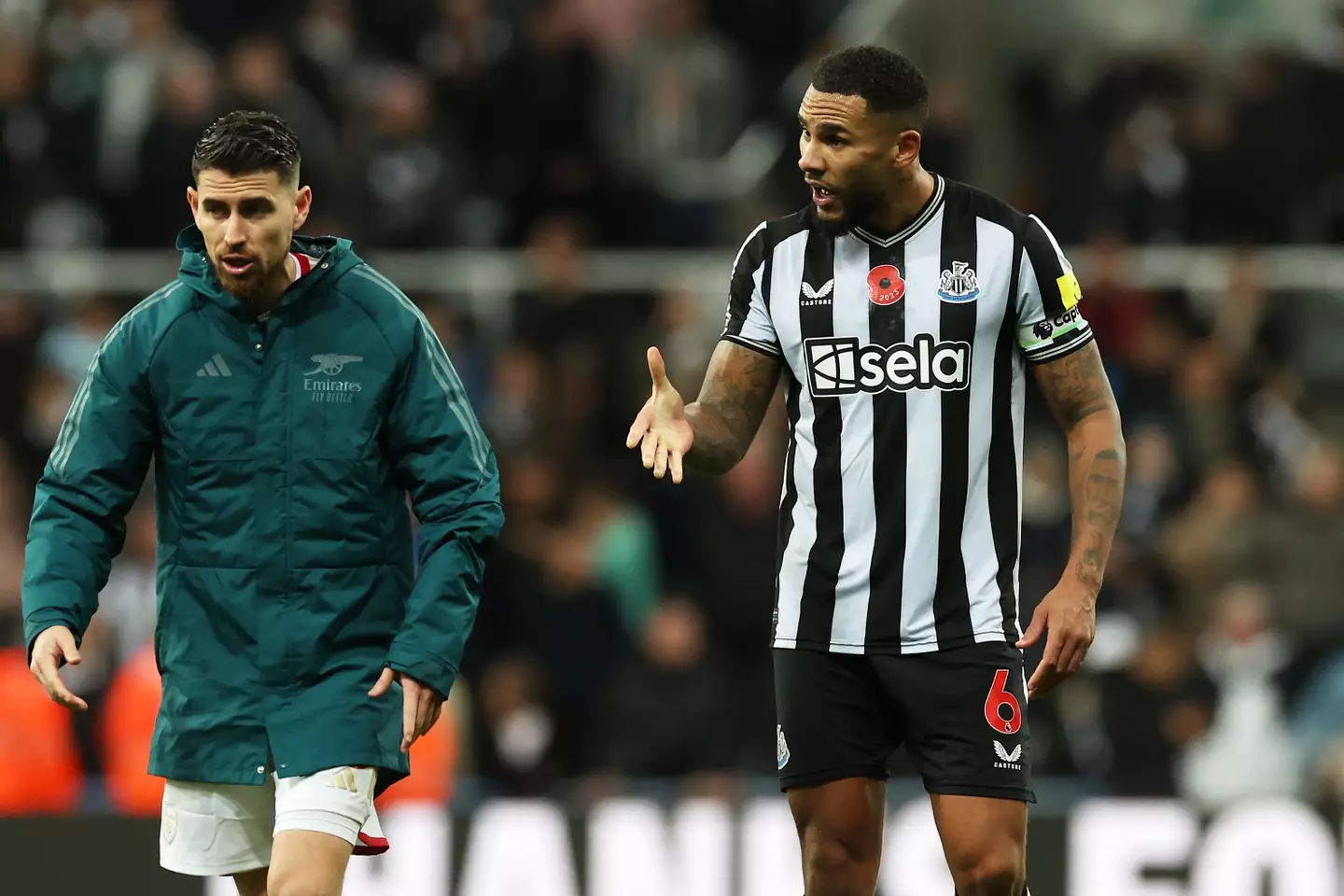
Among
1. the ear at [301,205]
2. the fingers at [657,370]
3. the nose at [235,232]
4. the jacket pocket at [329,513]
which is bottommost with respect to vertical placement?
the jacket pocket at [329,513]

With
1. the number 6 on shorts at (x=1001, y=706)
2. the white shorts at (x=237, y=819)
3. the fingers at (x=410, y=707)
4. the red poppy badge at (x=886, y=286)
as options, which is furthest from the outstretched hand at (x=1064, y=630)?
the white shorts at (x=237, y=819)

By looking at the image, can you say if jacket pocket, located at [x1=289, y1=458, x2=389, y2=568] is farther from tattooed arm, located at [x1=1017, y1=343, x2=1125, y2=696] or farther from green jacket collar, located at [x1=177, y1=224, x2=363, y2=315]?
tattooed arm, located at [x1=1017, y1=343, x2=1125, y2=696]

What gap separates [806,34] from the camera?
1457 centimetres

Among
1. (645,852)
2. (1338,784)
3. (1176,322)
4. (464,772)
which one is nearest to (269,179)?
(645,852)

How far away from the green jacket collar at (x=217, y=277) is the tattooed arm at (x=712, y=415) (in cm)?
80

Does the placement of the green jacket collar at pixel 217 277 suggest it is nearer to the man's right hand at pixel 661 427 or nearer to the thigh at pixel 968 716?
the man's right hand at pixel 661 427

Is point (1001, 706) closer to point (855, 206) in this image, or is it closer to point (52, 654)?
point (855, 206)

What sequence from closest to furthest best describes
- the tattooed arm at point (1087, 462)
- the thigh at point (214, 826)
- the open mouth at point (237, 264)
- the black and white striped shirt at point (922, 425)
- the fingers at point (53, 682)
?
the fingers at point (53, 682), the open mouth at point (237, 264), the thigh at point (214, 826), the tattooed arm at point (1087, 462), the black and white striped shirt at point (922, 425)

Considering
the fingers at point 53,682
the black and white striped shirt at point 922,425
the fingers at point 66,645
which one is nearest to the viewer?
the fingers at point 53,682

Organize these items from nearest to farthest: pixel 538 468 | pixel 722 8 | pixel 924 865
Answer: pixel 924 865, pixel 538 468, pixel 722 8

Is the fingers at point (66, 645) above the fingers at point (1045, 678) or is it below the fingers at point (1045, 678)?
above

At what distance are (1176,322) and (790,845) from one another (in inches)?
177

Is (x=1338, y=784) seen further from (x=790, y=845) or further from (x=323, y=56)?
(x=323, y=56)

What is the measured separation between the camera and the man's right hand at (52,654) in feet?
17.1
